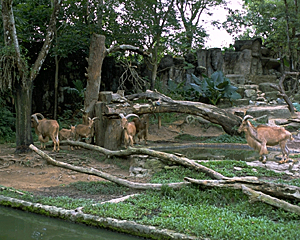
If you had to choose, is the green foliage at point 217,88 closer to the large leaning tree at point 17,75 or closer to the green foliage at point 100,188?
the large leaning tree at point 17,75

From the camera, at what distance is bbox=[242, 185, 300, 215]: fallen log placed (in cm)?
506

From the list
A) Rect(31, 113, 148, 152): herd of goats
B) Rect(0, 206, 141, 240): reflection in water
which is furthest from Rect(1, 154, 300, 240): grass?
Rect(31, 113, 148, 152): herd of goats

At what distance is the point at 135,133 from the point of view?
10.8m

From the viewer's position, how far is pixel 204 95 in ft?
62.5

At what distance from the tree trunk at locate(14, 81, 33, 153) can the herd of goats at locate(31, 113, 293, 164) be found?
0.58m

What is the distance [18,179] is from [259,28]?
66.4ft

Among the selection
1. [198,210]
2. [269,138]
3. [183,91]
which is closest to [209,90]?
[183,91]

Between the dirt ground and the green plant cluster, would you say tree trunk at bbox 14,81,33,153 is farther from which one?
the green plant cluster

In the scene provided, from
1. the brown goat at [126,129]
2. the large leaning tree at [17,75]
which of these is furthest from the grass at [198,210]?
the large leaning tree at [17,75]

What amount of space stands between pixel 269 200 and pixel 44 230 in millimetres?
3493

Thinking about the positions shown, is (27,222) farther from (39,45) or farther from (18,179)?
(39,45)

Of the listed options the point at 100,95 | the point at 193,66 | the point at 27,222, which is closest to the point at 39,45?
the point at 100,95

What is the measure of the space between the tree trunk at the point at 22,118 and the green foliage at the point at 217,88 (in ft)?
34.6

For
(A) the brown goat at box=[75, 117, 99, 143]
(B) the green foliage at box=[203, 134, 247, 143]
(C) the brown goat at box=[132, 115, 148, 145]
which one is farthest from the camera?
(B) the green foliage at box=[203, 134, 247, 143]
